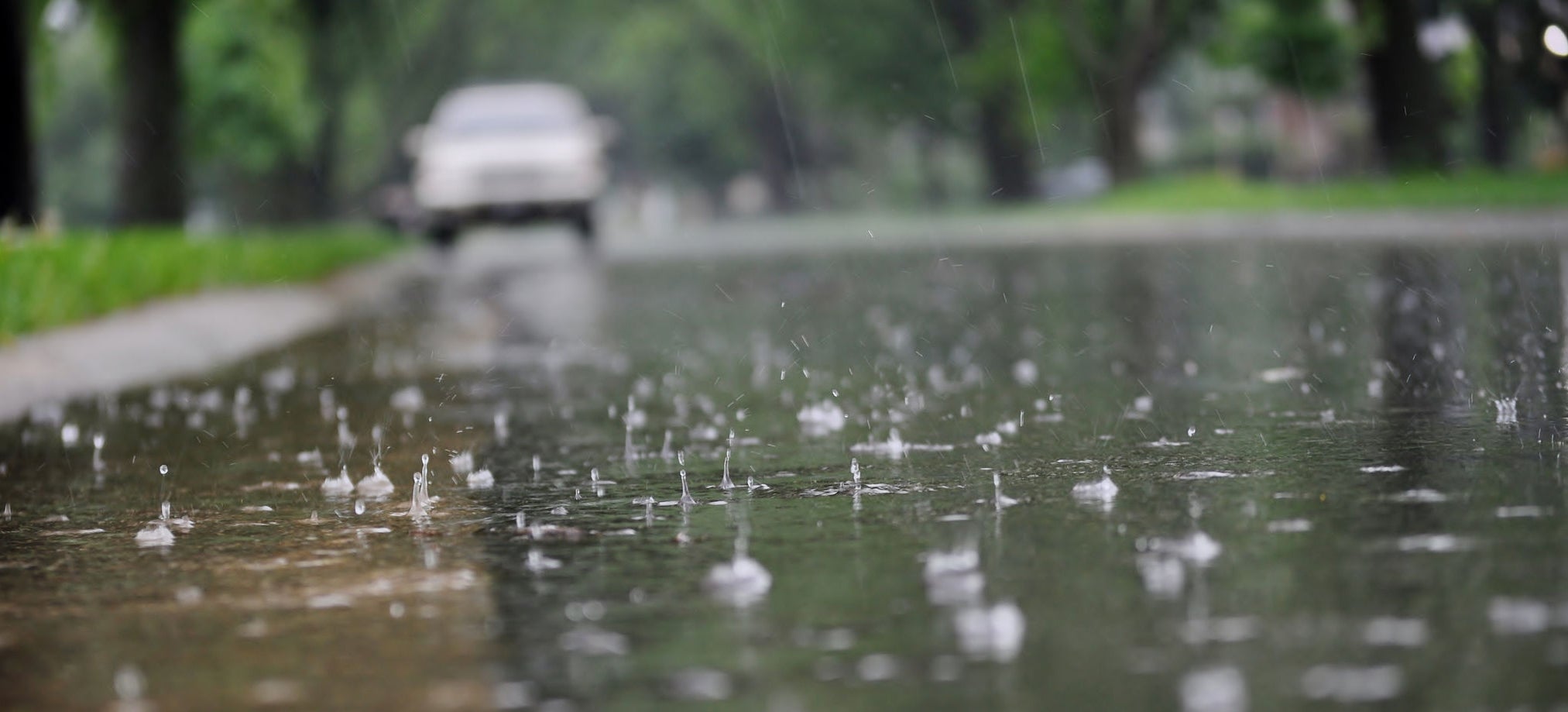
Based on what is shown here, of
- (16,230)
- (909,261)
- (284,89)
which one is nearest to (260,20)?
(284,89)

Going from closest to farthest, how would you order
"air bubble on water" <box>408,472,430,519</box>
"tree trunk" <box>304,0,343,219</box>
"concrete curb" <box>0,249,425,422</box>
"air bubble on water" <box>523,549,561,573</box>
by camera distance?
1. "air bubble on water" <box>523,549,561,573</box>
2. "air bubble on water" <box>408,472,430,519</box>
3. "concrete curb" <box>0,249,425,422</box>
4. "tree trunk" <box>304,0,343,219</box>

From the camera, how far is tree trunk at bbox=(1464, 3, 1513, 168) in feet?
145

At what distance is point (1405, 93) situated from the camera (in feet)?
121

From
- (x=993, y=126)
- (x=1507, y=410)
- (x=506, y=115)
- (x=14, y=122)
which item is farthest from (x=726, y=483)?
(x=993, y=126)

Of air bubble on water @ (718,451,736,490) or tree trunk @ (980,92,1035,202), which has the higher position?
tree trunk @ (980,92,1035,202)

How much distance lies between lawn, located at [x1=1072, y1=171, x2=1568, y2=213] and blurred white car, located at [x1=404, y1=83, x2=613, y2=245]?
967 centimetres

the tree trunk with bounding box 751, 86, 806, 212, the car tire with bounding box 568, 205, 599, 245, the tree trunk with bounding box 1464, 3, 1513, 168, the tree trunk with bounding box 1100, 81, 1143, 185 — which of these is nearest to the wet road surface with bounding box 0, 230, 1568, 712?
the car tire with bounding box 568, 205, 599, 245

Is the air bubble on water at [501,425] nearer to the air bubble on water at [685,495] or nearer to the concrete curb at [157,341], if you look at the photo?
A: the air bubble on water at [685,495]

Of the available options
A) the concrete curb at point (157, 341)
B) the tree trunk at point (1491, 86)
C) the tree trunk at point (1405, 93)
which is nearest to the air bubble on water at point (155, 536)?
the concrete curb at point (157, 341)

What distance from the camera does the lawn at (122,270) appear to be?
14.0 m

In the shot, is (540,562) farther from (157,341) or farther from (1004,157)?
(1004,157)

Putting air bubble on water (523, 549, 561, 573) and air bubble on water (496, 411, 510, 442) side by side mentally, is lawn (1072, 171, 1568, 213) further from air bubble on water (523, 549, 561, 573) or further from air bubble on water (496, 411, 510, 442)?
air bubble on water (523, 549, 561, 573)

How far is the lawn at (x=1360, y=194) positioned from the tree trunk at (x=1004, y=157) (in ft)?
67.7

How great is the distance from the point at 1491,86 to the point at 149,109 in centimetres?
3202
